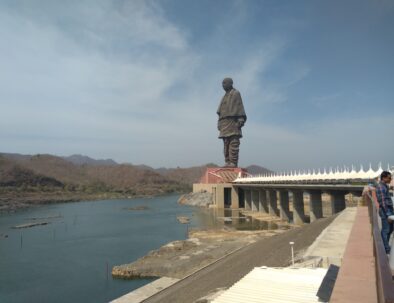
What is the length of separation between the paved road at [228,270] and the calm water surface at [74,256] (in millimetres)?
5654

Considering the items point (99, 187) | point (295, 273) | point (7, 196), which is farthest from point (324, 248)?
point (99, 187)

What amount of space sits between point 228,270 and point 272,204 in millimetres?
45636

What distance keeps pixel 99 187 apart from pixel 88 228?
11778 centimetres

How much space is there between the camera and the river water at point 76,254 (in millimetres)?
26500

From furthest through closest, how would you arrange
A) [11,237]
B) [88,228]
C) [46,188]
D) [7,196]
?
[46,188]
[7,196]
[88,228]
[11,237]

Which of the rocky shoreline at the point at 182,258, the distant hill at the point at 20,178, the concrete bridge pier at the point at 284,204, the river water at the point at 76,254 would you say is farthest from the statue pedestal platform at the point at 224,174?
the distant hill at the point at 20,178

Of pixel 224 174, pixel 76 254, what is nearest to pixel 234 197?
pixel 224 174

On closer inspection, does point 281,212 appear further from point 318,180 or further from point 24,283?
point 24,283

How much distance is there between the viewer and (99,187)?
174 metres

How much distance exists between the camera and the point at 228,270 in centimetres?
2344

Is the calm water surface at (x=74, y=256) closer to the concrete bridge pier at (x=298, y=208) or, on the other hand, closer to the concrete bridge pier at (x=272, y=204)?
the concrete bridge pier at (x=272, y=204)

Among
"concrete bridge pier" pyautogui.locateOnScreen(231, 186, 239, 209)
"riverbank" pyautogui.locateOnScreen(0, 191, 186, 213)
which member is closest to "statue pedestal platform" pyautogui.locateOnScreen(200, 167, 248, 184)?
"concrete bridge pier" pyautogui.locateOnScreen(231, 186, 239, 209)

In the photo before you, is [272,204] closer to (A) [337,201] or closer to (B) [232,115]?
(A) [337,201]

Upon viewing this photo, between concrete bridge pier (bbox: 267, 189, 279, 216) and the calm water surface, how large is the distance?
13.8m
